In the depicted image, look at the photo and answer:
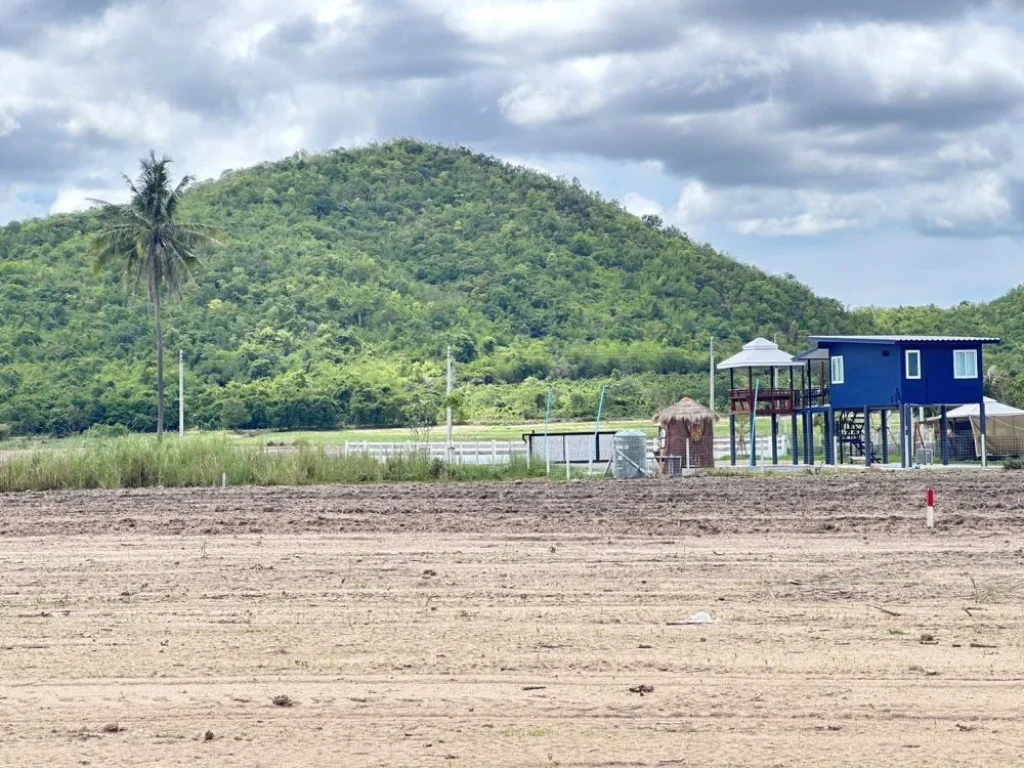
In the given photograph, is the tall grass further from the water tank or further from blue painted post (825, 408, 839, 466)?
blue painted post (825, 408, 839, 466)

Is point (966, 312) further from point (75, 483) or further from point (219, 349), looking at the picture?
point (75, 483)

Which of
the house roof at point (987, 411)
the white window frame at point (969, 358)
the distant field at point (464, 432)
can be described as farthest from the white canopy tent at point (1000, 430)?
the distant field at point (464, 432)

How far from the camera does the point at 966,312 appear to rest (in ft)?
359

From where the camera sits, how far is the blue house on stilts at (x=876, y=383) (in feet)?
162

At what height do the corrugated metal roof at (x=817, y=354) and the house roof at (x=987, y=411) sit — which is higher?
the corrugated metal roof at (x=817, y=354)

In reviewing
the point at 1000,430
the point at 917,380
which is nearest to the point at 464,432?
the point at 1000,430

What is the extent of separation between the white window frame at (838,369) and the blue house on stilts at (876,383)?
0.03m

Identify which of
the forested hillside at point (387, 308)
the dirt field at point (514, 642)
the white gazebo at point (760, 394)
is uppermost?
the forested hillside at point (387, 308)

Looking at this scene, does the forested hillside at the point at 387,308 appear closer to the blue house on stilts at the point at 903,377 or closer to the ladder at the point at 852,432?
the ladder at the point at 852,432

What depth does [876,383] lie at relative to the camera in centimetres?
5050

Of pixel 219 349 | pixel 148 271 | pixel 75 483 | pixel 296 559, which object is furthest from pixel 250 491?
pixel 219 349

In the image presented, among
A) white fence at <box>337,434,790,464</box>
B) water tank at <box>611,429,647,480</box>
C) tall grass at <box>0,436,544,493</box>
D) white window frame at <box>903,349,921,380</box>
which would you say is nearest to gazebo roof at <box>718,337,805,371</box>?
white fence at <box>337,434,790,464</box>

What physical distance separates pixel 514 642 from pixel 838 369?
133 ft

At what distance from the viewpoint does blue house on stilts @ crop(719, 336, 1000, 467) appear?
49.5 m
